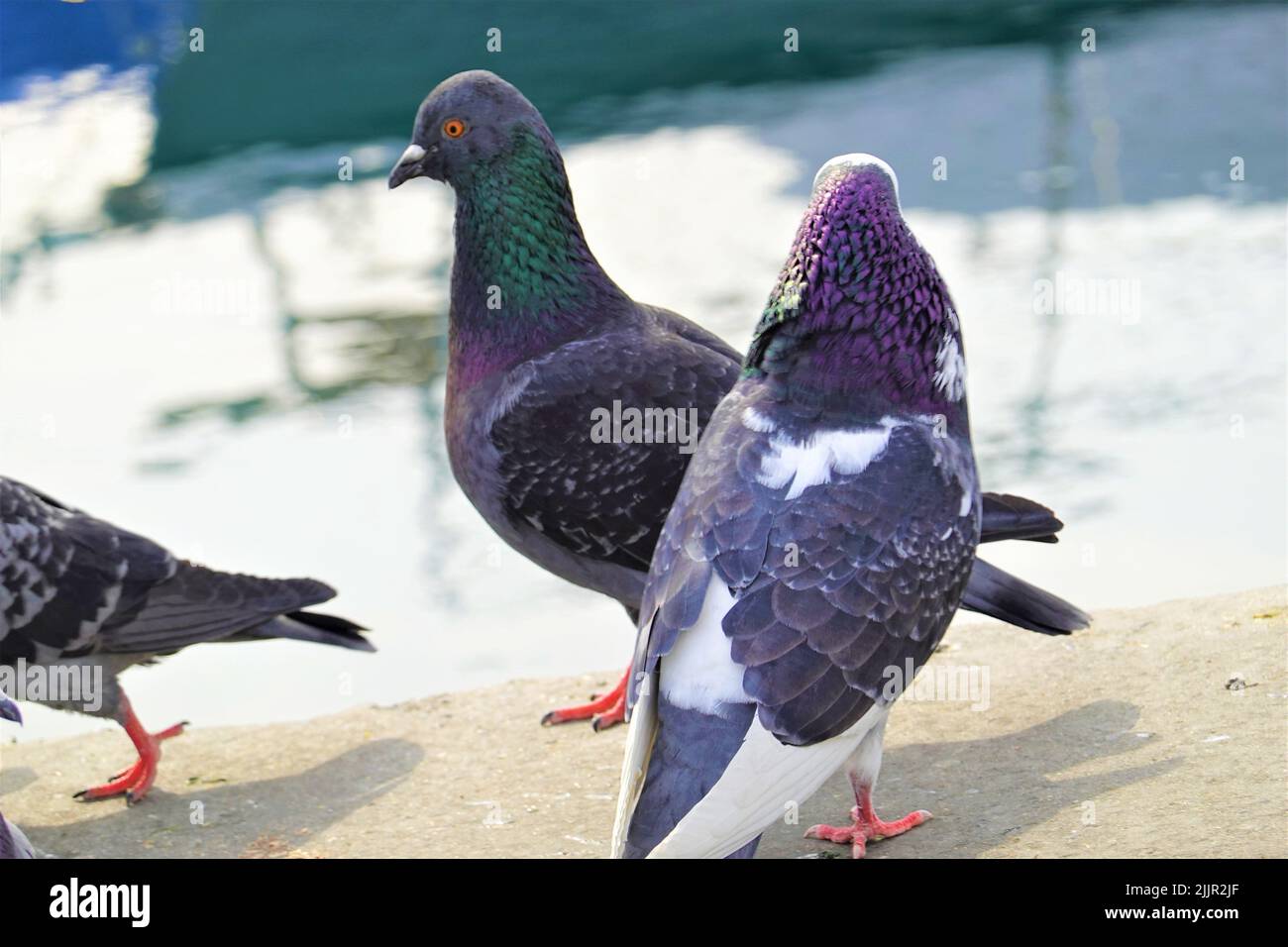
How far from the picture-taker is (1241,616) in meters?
5.46

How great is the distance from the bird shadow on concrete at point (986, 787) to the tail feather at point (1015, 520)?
55cm

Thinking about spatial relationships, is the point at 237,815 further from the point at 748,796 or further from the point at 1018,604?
the point at 1018,604

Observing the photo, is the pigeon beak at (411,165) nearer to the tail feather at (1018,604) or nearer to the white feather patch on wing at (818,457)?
the white feather patch on wing at (818,457)

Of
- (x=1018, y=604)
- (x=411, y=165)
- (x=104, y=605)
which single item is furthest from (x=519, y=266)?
(x=1018, y=604)

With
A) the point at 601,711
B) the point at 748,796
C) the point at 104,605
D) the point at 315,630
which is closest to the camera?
the point at 748,796

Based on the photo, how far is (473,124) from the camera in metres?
5.52

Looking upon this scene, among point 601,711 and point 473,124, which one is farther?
point 601,711

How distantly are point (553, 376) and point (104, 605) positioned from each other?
1.62 metres

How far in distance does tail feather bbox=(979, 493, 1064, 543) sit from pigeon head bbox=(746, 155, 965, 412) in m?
0.82

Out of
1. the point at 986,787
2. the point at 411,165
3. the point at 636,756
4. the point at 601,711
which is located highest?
the point at 411,165

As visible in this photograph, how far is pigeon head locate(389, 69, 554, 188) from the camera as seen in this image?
5492 mm

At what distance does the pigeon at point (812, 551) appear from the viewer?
3703mm

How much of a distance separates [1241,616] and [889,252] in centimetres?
215

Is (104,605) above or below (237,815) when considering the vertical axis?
above
